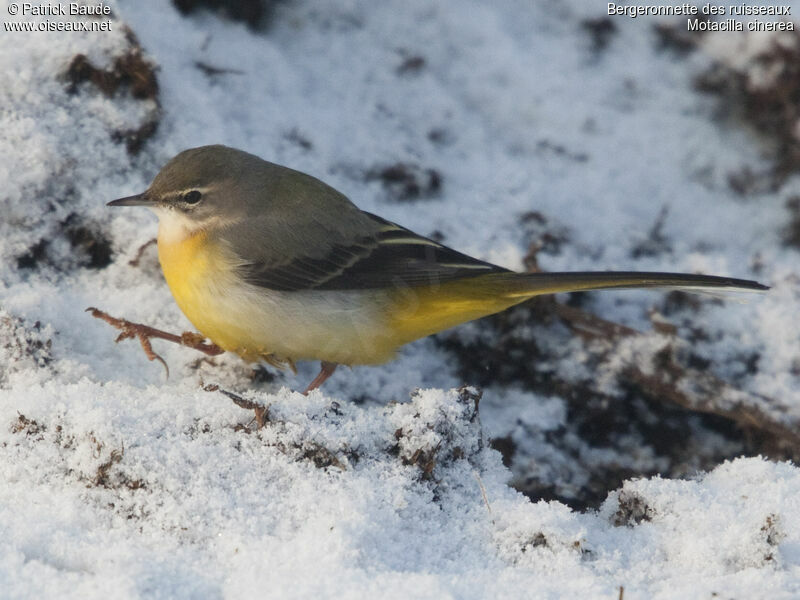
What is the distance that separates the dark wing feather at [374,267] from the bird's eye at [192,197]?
0.51 metres

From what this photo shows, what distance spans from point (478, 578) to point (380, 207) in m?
2.98

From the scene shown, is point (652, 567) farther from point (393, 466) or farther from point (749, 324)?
point (749, 324)

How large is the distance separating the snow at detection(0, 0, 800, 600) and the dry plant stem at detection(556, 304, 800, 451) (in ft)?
0.31

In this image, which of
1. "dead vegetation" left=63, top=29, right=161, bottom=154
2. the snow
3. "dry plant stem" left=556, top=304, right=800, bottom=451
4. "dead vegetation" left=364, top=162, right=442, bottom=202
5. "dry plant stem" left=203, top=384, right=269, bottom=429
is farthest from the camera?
"dead vegetation" left=364, top=162, right=442, bottom=202

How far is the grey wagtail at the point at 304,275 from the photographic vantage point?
13.7 ft

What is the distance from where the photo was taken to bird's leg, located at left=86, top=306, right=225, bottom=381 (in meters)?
4.09

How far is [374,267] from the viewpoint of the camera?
4465mm

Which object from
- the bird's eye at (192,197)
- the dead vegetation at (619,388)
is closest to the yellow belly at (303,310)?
the bird's eye at (192,197)

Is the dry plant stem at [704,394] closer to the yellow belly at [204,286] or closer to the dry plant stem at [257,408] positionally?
the yellow belly at [204,286]

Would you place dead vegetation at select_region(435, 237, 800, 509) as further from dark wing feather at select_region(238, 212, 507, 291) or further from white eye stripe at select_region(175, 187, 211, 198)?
white eye stripe at select_region(175, 187, 211, 198)

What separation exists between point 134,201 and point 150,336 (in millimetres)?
682

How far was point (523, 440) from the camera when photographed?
4516 mm

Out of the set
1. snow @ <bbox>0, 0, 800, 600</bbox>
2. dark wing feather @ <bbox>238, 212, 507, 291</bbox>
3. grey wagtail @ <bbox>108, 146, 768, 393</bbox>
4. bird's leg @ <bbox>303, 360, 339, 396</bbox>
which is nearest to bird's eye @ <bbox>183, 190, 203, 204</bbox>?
grey wagtail @ <bbox>108, 146, 768, 393</bbox>

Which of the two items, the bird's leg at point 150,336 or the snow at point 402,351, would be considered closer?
the snow at point 402,351
